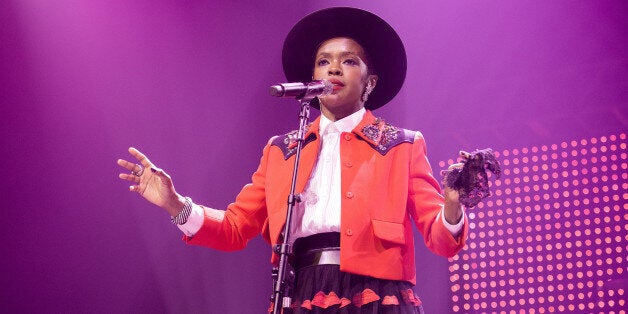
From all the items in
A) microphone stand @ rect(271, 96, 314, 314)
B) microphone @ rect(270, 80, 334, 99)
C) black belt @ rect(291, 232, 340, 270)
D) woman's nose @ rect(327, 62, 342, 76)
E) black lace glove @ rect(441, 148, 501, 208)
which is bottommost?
microphone stand @ rect(271, 96, 314, 314)

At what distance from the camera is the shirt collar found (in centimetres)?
256

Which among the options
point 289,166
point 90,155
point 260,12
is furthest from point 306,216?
point 260,12

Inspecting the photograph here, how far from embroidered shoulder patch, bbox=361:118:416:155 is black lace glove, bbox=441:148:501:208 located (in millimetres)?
470

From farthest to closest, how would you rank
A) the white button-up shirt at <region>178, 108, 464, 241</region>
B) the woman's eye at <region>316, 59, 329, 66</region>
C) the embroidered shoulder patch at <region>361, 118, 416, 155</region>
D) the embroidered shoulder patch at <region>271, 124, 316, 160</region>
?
the woman's eye at <region>316, 59, 329, 66</region> → the embroidered shoulder patch at <region>271, 124, 316, 160</region> → the embroidered shoulder patch at <region>361, 118, 416, 155</region> → the white button-up shirt at <region>178, 108, 464, 241</region>

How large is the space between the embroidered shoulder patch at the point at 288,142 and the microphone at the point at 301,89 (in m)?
0.30

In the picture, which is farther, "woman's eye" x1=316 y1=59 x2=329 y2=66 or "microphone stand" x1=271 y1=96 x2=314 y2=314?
"woman's eye" x1=316 y1=59 x2=329 y2=66

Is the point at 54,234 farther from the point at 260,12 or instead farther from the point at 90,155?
the point at 260,12

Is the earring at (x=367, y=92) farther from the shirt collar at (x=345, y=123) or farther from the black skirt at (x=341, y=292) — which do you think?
the black skirt at (x=341, y=292)

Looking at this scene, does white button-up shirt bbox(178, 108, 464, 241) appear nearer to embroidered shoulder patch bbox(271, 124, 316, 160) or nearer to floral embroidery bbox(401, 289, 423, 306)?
embroidered shoulder patch bbox(271, 124, 316, 160)

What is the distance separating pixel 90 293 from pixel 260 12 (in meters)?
1.60

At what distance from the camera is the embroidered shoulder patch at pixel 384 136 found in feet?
7.94

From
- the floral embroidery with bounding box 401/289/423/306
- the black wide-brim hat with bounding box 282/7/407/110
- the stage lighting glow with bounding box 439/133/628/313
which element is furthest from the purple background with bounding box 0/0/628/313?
the floral embroidery with bounding box 401/289/423/306

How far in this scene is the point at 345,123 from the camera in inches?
101

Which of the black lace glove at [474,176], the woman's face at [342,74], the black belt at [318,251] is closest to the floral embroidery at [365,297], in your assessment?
the black belt at [318,251]
